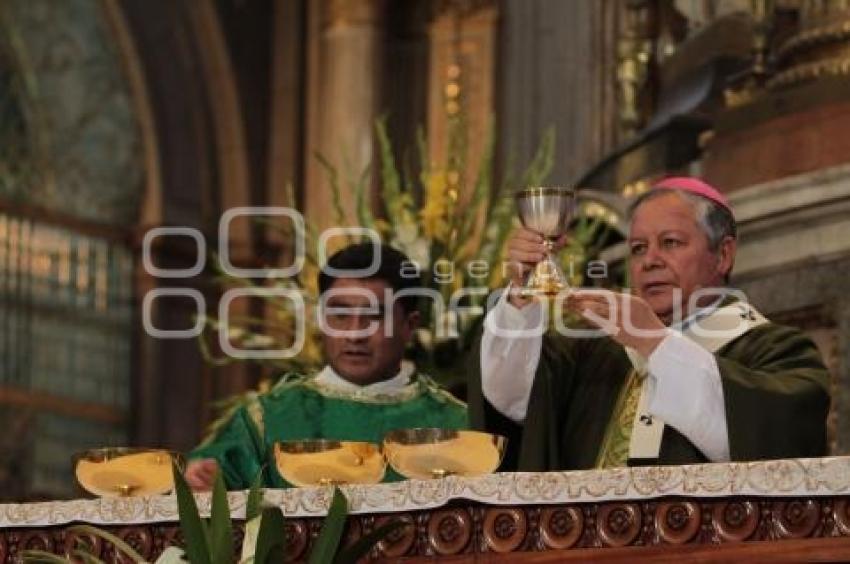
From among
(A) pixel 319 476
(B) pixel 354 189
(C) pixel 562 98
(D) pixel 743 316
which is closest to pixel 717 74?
(B) pixel 354 189

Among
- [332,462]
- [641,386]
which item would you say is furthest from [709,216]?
[332,462]

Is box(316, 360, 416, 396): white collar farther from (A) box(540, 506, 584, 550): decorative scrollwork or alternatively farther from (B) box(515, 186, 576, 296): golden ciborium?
(A) box(540, 506, 584, 550): decorative scrollwork

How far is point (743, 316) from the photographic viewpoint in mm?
6098

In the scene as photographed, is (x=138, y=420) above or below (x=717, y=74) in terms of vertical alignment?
below

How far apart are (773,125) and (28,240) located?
626cm

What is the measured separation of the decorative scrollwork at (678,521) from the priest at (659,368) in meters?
0.78

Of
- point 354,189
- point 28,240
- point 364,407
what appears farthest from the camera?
point 28,240

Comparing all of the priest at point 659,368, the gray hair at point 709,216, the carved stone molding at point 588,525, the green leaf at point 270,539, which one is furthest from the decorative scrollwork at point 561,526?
the gray hair at point 709,216

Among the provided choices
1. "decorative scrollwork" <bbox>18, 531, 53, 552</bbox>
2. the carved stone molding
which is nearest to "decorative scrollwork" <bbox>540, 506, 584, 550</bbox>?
the carved stone molding

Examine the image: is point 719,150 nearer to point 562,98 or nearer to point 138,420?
point 562,98

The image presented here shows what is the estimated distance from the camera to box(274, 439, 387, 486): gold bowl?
530 cm

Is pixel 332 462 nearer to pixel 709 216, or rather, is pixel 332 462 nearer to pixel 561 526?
pixel 561 526

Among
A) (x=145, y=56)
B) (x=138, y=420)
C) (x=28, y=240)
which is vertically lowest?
(x=138, y=420)

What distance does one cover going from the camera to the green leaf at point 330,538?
4.94m
